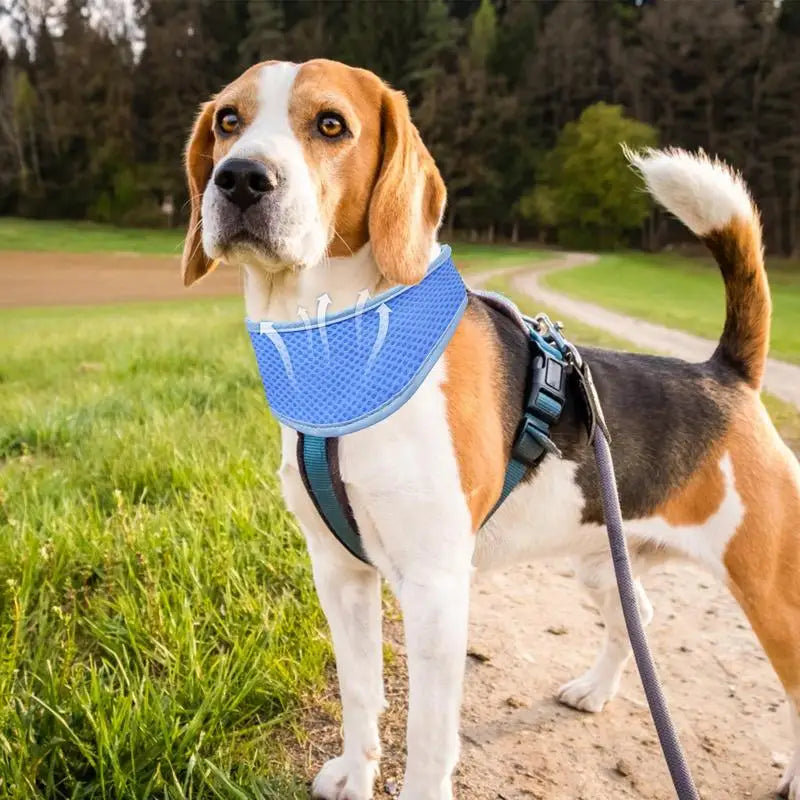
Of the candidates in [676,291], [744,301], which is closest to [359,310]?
[744,301]

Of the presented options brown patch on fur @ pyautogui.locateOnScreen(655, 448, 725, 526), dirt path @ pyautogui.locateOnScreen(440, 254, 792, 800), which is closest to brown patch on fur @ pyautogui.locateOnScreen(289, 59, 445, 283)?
brown patch on fur @ pyautogui.locateOnScreen(655, 448, 725, 526)

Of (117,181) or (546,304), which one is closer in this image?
(546,304)

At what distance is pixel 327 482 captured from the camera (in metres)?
2.00

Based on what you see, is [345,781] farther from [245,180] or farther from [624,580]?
[245,180]

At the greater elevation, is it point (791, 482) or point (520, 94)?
point (520, 94)

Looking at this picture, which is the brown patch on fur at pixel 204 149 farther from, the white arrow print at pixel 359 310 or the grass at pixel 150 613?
the grass at pixel 150 613

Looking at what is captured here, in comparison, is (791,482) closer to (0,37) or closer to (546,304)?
(546,304)

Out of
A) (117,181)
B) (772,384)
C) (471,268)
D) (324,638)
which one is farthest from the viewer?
(117,181)

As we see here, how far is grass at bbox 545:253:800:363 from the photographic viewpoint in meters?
14.5

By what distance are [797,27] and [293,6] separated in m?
37.0

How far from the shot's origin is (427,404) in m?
2.00

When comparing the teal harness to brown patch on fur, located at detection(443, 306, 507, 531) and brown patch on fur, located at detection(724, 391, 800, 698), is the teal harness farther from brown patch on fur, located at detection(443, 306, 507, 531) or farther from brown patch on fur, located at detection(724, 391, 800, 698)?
brown patch on fur, located at detection(724, 391, 800, 698)

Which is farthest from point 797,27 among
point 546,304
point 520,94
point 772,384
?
point 772,384

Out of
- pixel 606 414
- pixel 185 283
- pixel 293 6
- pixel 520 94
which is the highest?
pixel 293 6
